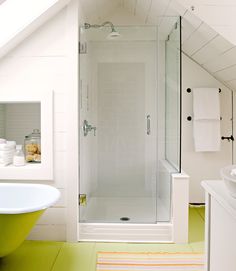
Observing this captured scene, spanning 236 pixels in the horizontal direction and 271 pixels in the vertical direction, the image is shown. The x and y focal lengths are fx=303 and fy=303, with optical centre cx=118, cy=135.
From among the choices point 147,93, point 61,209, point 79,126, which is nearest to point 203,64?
point 147,93

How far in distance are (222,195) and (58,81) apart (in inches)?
79.6

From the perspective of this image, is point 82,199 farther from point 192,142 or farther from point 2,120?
point 192,142

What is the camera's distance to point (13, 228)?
2.15 m

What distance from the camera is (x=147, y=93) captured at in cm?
344

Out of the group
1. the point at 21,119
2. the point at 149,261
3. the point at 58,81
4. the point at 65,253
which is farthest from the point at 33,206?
the point at 21,119

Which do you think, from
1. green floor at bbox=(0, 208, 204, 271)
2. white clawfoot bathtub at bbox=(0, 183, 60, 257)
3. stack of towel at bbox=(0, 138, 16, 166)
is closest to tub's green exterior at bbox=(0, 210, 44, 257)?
white clawfoot bathtub at bbox=(0, 183, 60, 257)

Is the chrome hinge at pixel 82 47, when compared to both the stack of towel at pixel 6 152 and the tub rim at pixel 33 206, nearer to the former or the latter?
the stack of towel at pixel 6 152

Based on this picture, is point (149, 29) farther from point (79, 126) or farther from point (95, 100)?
point (79, 126)

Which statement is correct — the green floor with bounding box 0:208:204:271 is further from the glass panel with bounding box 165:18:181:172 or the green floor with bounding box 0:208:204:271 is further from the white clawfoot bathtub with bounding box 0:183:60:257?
the glass panel with bounding box 165:18:181:172

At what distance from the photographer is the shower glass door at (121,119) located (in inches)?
131

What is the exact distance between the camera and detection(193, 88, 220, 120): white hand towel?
12.7 ft

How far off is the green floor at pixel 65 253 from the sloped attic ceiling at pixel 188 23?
6.19ft

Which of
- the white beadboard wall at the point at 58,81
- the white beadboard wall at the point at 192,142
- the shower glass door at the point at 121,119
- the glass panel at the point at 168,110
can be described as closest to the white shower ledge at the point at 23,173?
the white beadboard wall at the point at 58,81

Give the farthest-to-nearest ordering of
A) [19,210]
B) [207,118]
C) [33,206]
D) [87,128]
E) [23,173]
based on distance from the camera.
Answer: [207,118]
[87,128]
[23,173]
[33,206]
[19,210]
